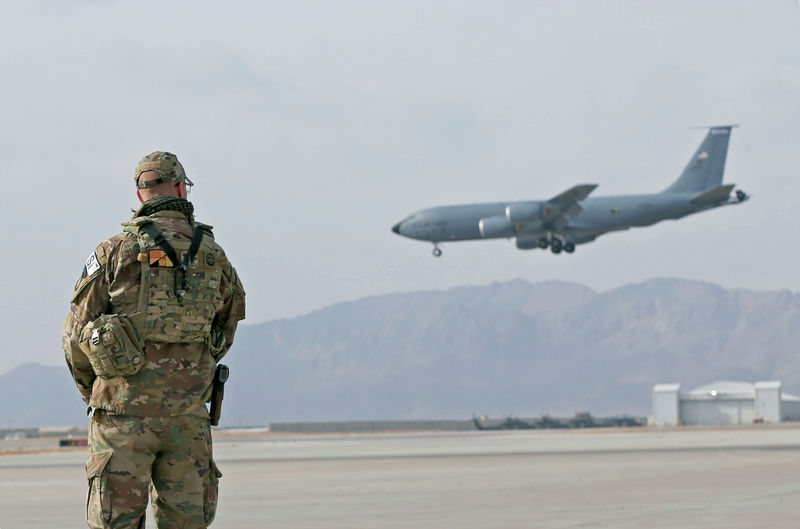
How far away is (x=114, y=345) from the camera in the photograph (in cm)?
703

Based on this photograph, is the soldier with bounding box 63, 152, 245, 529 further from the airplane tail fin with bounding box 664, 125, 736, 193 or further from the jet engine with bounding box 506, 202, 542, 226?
the airplane tail fin with bounding box 664, 125, 736, 193

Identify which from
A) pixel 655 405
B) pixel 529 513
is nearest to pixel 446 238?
pixel 655 405

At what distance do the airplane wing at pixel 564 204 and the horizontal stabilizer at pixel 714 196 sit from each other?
24.1ft

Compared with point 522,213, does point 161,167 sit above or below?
below

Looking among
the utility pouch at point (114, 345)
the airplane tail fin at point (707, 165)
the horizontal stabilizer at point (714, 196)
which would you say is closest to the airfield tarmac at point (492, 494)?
the utility pouch at point (114, 345)

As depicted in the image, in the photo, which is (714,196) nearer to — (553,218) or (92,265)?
(553,218)

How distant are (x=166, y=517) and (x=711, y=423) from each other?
115481mm

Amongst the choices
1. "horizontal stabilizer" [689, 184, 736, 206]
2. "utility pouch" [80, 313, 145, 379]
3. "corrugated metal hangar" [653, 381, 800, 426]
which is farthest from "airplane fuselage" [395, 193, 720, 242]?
"utility pouch" [80, 313, 145, 379]

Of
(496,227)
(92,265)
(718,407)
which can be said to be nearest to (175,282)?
(92,265)

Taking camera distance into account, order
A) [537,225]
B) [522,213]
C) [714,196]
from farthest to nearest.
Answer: [537,225], [522,213], [714,196]

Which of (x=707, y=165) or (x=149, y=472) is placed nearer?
(x=149, y=472)

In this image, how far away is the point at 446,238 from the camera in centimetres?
8981

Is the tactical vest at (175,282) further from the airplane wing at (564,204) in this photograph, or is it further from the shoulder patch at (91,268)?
the airplane wing at (564,204)

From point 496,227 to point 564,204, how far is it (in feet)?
17.4
